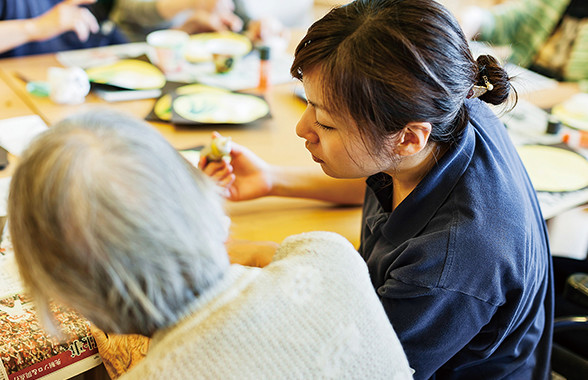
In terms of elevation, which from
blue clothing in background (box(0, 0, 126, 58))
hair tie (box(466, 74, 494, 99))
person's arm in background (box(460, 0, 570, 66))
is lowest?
blue clothing in background (box(0, 0, 126, 58))

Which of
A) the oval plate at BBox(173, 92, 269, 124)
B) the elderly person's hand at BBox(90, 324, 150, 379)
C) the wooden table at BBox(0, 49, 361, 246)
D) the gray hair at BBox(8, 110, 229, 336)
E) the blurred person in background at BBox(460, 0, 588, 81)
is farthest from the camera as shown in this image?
the blurred person in background at BBox(460, 0, 588, 81)

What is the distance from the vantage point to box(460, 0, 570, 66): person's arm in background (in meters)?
2.29

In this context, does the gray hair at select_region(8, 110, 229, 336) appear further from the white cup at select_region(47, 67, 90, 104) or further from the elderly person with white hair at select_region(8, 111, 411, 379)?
the white cup at select_region(47, 67, 90, 104)

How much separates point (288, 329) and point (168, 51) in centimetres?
141

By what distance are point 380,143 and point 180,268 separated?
1.36 feet

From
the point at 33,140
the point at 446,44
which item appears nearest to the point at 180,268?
the point at 33,140

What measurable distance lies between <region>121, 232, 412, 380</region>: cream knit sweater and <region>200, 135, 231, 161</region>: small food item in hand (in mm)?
541

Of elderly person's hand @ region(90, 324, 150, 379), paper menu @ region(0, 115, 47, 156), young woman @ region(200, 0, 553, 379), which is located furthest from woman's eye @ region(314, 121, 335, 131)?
paper menu @ region(0, 115, 47, 156)

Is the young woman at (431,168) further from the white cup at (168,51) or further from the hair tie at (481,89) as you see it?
the white cup at (168,51)

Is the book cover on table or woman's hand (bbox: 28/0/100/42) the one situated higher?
woman's hand (bbox: 28/0/100/42)

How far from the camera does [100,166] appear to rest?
0.52 m

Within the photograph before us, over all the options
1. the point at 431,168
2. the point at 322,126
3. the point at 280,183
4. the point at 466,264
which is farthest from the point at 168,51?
the point at 466,264

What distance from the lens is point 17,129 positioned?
1.40 metres

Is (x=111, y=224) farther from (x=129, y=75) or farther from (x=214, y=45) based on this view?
(x=214, y=45)
